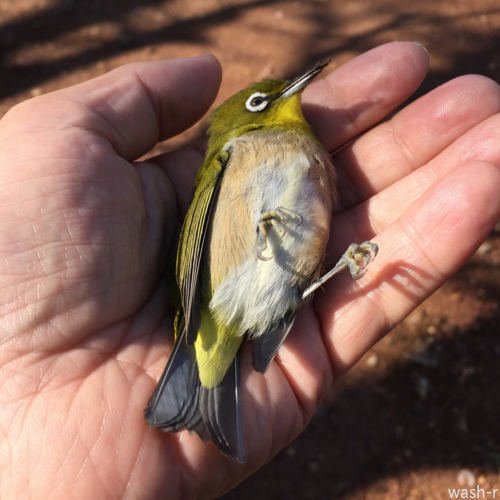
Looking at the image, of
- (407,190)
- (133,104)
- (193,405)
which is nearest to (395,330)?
(407,190)

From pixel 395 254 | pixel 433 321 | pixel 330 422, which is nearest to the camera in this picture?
pixel 395 254

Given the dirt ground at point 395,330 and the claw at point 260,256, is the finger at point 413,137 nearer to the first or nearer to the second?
the claw at point 260,256

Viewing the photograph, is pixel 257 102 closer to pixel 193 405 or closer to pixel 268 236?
pixel 268 236

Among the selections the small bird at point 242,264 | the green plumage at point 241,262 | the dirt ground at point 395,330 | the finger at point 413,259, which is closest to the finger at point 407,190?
the finger at point 413,259

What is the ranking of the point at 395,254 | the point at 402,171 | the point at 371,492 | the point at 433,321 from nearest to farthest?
1. the point at 395,254
2. the point at 402,171
3. the point at 371,492
4. the point at 433,321

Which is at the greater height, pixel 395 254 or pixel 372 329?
pixel 395 254

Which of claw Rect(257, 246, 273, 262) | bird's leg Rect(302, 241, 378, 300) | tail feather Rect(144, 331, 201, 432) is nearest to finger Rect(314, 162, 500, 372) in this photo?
bird's leg Rect(302, 241, 378, 300)

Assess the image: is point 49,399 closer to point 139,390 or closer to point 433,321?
point 139,390

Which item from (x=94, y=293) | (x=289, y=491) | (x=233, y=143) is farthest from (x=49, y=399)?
(x=289, y=491)
